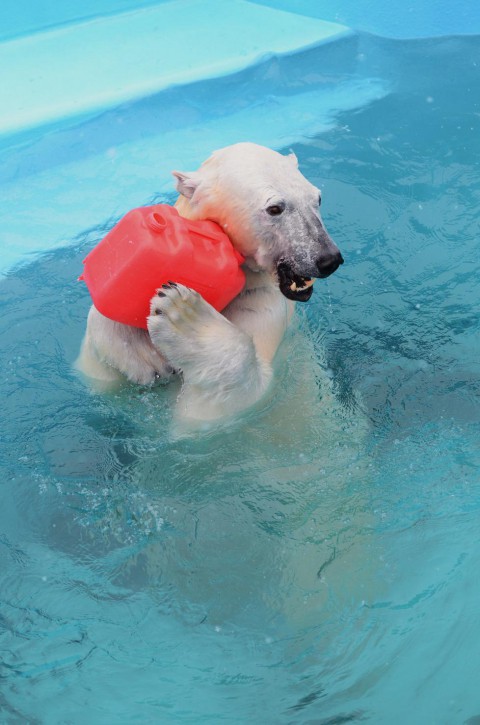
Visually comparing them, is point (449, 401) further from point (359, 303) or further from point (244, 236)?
point (244, 236)

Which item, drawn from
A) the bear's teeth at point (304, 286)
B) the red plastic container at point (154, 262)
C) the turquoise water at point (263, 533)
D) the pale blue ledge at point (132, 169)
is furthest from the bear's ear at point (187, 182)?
the pale blue ledge at point (132, 169)

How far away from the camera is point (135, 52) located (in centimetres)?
799

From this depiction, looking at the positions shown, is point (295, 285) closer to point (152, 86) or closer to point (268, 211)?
point (268, 211)

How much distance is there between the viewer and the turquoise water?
9.23ft

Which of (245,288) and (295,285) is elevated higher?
(295,285)

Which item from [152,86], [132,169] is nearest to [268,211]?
[132,169]

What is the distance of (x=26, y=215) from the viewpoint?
619 centimetres

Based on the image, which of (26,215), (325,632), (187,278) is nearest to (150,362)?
(187,278)

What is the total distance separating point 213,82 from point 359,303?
3738 mm

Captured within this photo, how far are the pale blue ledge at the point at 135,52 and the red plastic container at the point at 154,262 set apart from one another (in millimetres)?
4170

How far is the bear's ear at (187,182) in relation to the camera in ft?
10.7

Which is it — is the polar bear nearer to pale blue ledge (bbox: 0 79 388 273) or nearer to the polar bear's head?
the polar bear's head

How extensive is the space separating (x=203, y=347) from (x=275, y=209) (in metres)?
0.59

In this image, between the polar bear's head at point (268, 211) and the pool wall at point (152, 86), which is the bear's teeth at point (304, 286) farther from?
the pool wall at point (152, 86)
